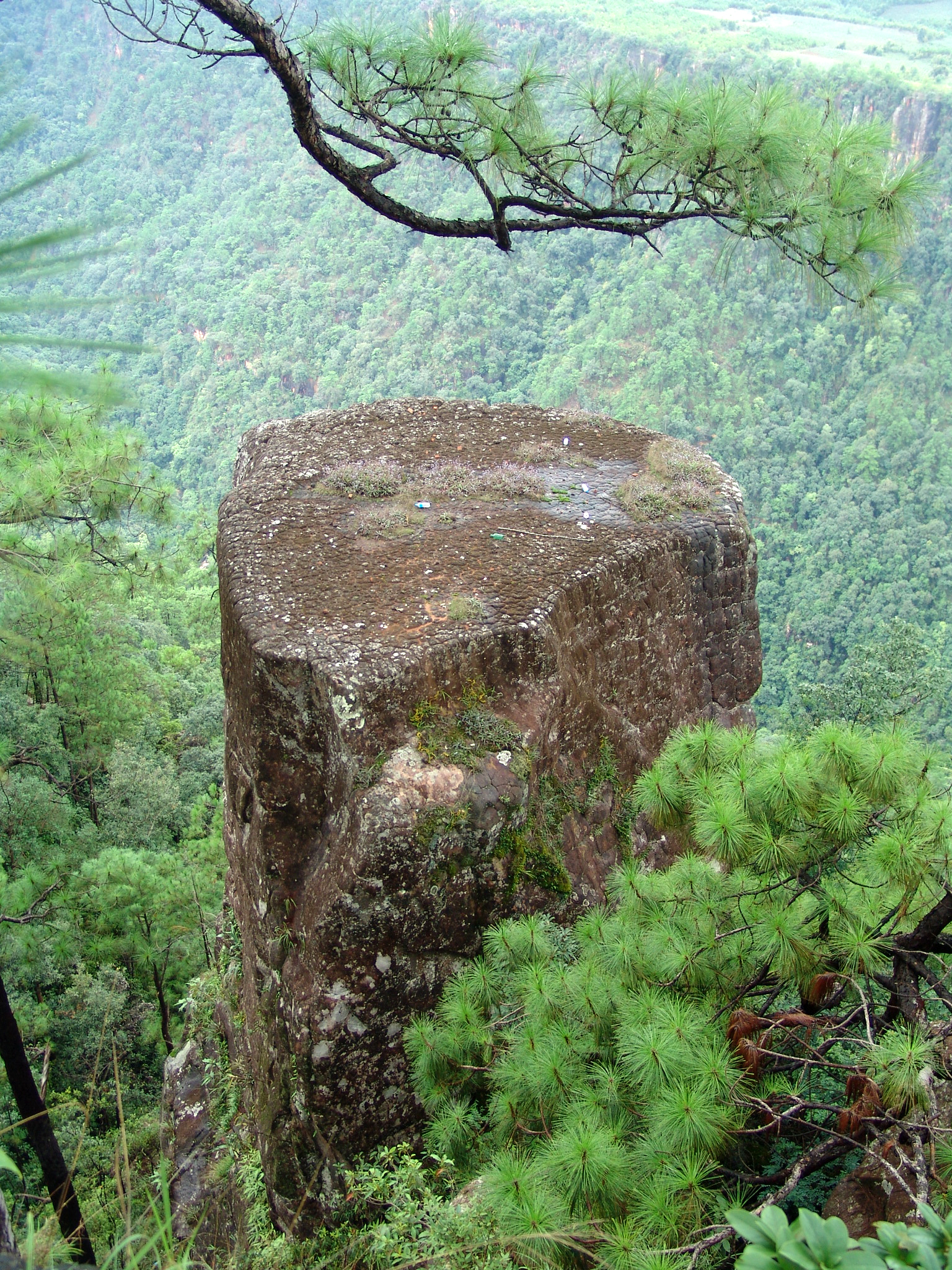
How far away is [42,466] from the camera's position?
7.00 m

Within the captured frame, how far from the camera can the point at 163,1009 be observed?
8945 mm

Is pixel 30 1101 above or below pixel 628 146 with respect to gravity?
below

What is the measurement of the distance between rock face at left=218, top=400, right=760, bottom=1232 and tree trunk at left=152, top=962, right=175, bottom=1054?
10.4ft

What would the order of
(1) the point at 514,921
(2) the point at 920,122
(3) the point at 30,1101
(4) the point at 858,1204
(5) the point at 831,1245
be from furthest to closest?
(2) the point at 920,122, (3) the point at 30,1101, (1) the point at 514,921, (4) the point at 858,1204, (5) the point at 831,1245

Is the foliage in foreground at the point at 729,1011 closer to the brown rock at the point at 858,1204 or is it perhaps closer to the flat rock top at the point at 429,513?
the brown rock at the point at 858,1204

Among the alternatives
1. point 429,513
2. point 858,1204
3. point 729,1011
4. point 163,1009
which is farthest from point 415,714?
point 163,1009

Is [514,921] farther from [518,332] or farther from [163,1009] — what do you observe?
[518,332]

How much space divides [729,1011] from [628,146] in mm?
4035

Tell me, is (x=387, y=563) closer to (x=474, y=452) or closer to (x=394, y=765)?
(x=394, y=765)

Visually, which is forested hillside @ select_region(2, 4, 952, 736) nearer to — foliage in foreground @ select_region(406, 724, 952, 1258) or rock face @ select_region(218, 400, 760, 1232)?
rock face @ select_region(218, 400, 760, 1232)

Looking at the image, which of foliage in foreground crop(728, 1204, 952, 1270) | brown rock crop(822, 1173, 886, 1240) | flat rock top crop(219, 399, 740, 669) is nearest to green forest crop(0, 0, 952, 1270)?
foliage in foreground crop(728, 1204, 952, 1270)

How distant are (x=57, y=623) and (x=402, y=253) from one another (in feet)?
94.6

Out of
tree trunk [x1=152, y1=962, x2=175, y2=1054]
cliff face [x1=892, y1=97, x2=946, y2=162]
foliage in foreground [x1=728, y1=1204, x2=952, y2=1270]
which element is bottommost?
tree trunk [x1=152, y1=962, x2=175, y2=1054]

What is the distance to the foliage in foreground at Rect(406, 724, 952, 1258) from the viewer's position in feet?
8.42
